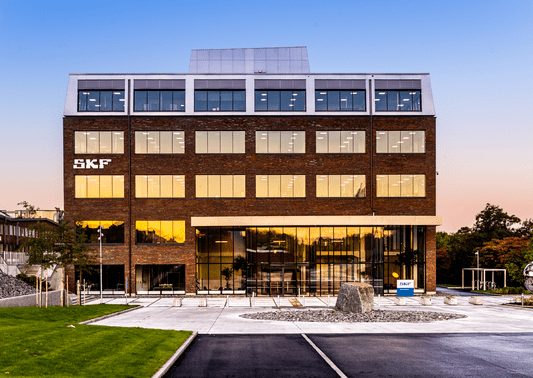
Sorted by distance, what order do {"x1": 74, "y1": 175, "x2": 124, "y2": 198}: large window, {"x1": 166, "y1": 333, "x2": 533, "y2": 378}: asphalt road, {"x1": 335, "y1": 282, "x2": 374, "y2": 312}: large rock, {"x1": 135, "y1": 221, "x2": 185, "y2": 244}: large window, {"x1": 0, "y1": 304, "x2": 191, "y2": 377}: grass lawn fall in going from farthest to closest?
1. {"x1": 74, "y1": 175, "x2": 124, "y2": 198}: large window
2. {"x1": 135, "y1": 221, "x2": 185, "y2": 244}: large window
3. {"x1": 335, "y1": 282, "x2": 374, "y2": 312}: large rock
4. {"x1": 166, "y1": 333, "x2": 533, "y2": 378}: asphalt road
5. {"x1": 0, "y1": 304, "x2": 191, "y2": 377}: grass lawn

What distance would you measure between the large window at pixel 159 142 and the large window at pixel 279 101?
29.1 ft

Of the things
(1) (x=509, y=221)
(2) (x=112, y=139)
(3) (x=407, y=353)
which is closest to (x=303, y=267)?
(2) (x=112, y=139)

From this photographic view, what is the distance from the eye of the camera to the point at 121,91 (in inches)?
2200

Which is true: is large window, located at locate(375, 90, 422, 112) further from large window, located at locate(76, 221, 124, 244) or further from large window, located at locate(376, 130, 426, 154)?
large window, located at locate(76, 221, 124, 244)

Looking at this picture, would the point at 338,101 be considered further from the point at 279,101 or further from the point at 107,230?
the point at 107,230

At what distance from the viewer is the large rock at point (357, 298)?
32062mm

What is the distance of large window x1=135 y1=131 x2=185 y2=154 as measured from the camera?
5528 centimetres

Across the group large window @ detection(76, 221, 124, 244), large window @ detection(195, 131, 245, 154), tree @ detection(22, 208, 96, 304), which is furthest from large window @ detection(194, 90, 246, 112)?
tree @ detection(22, 208, 96, 304)

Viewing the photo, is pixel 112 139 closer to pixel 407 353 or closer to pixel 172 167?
pixel 172 167

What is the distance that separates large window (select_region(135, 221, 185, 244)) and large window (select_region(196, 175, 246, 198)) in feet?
13.9

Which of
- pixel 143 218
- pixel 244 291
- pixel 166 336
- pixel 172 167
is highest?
pixel 172 167

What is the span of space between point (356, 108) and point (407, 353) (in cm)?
4095

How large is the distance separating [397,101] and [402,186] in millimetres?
9128

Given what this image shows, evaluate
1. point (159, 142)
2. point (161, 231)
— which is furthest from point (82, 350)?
point (159, 142)
